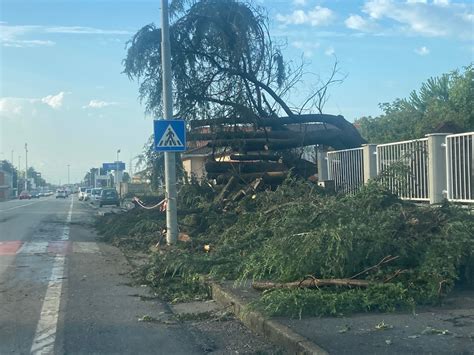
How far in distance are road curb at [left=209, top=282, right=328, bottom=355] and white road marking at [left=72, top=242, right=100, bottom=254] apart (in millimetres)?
7713

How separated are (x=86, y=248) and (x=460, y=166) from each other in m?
10.0

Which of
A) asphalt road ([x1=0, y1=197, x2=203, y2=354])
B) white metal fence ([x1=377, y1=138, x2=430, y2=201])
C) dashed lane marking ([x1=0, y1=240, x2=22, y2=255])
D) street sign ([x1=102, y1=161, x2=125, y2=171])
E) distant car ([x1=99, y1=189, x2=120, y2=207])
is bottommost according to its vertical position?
asphalt road ([x1=0, y1=197, x2=203, y2=354])

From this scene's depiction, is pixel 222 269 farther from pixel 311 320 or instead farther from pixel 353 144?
pixel 353 144

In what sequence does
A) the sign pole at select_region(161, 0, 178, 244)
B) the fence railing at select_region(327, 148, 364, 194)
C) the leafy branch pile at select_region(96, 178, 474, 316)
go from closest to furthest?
the leafy branch pile at select_region(96, 178, 474, 316) < the sign pole at select_region(161, 0, 178, 244) < the fence railing at select_region(327, 148, 364, 194)

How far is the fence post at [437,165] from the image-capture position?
41.3 feet

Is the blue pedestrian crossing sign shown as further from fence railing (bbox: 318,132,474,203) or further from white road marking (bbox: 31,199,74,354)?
fence railing (bbox: 318,132,474,203)

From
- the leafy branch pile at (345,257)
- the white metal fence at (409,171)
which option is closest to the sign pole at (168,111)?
the leafy branch pile at (345,257)

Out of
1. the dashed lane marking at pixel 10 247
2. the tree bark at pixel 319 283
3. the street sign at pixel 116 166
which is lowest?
the dashed lane marking at pixel 10 247

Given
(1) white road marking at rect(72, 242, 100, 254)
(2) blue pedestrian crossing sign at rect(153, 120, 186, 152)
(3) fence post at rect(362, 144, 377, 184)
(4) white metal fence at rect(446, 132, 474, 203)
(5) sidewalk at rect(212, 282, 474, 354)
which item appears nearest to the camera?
(5) sidewalk at rect(212, 282, 474, 354)

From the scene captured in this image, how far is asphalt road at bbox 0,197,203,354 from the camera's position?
255 inches

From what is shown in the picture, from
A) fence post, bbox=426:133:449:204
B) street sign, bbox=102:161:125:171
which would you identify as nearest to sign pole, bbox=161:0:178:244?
fence post, bbox=426:133:449:204

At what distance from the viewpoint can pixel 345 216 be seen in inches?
368

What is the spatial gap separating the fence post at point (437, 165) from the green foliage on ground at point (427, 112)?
11998 mm

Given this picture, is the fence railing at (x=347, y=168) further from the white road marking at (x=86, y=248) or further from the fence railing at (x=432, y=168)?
the white road marking at (x=86, y=248)
